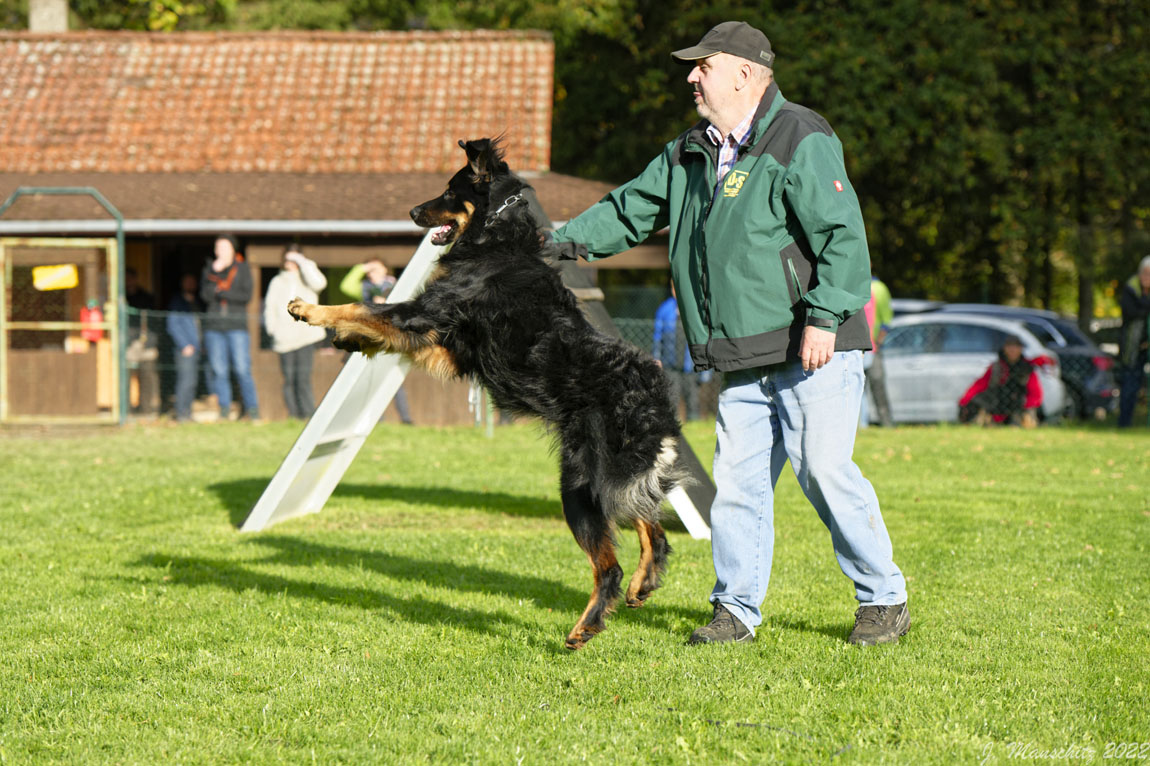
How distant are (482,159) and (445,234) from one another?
0.42 m

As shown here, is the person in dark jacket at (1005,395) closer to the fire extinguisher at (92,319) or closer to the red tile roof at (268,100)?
the red tile roof at (268,100)

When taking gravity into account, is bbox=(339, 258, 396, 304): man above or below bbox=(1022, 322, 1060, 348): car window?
above

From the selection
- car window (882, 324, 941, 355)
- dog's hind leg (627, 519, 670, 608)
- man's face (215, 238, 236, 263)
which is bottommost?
dog's hind leg (627, 519, 670, 608)

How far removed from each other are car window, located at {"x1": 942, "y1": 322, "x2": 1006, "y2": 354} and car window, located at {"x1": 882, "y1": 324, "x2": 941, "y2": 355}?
147mm

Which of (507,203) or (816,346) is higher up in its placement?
(507,203)

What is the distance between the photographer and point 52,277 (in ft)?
50.4

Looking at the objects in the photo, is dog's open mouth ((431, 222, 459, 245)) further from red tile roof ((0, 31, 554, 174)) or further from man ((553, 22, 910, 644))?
red tile roof ((0, 31, 554, 174))

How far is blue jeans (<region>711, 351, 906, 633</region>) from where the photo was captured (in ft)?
13.9

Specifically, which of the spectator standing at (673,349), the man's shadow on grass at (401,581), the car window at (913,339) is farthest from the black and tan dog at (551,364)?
the car window at (913,339)

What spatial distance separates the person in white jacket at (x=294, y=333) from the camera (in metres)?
13.6

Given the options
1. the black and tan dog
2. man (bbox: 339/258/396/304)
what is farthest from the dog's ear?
man (bbox: 339/258/396/304)

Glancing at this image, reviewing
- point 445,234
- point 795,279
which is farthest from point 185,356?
point 795,279

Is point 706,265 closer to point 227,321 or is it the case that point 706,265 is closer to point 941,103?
point 227,321

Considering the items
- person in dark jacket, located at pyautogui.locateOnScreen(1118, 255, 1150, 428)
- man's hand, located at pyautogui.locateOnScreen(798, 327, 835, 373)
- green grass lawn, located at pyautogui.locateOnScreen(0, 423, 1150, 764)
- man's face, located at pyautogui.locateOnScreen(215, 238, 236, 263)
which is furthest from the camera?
person in dark jacket, located at pyautogui.locateOnScreen(1118, 255, 1150, 428)
